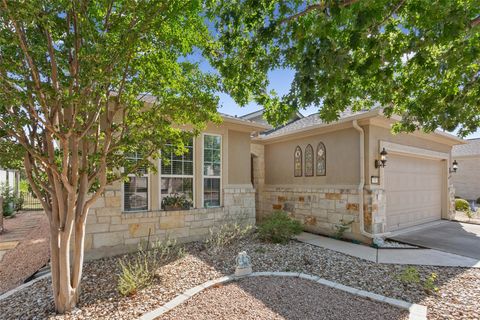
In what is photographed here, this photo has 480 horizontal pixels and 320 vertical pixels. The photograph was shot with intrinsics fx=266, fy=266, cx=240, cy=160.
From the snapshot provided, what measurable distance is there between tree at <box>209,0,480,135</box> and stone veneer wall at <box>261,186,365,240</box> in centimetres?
340

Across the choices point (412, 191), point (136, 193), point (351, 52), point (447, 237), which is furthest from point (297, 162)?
point (351, 52)

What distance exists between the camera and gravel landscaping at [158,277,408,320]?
342cm

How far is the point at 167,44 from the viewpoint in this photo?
3.58 m

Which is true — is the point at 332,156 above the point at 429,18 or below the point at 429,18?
below

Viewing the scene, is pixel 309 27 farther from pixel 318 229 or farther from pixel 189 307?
pixel 318 229

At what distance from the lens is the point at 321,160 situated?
853cm

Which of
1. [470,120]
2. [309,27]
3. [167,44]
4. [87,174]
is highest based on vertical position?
[309,27]

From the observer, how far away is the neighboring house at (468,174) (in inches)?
721

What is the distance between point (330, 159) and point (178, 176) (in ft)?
15.1

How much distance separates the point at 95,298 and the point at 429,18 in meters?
5.68

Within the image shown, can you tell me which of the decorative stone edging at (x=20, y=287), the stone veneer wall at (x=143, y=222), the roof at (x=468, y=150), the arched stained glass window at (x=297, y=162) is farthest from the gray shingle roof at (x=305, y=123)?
the roof at (x=468, y=150)

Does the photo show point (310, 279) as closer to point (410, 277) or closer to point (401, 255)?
point (410, 277)

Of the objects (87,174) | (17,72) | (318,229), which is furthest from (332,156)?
(17,72)

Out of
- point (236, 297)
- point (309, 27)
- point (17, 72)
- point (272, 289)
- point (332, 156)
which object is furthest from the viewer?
point (332, 156)
